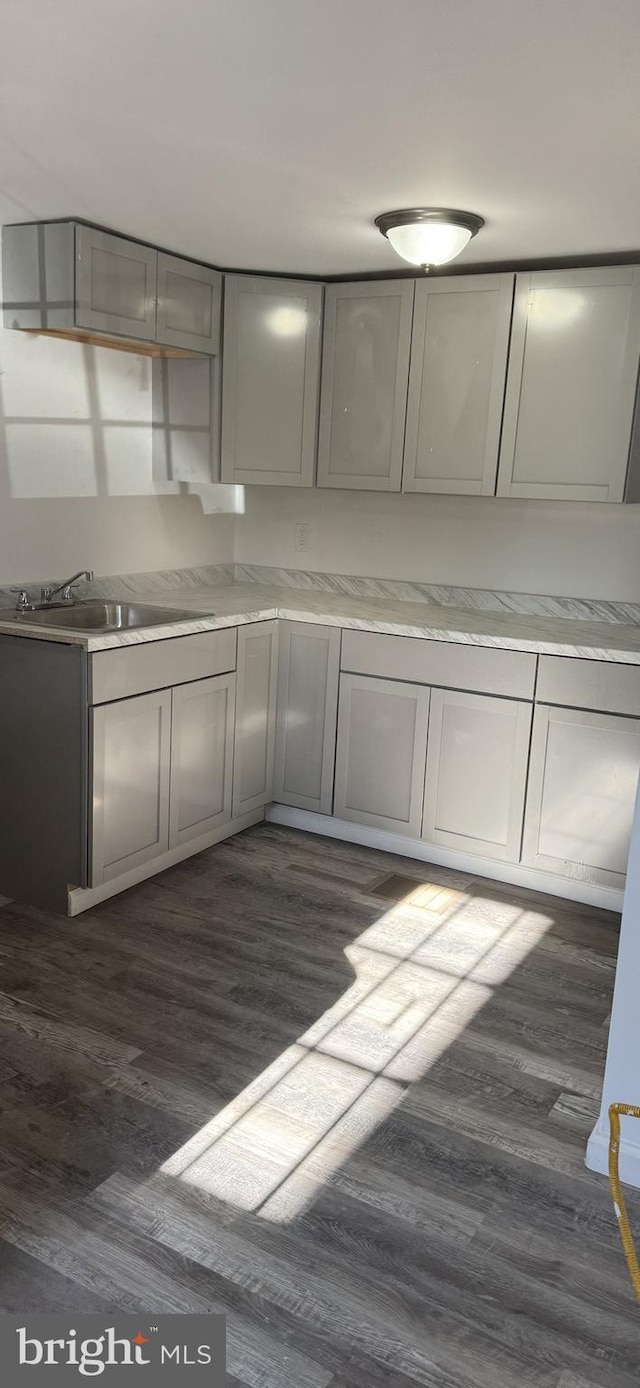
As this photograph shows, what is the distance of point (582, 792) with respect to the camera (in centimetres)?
336

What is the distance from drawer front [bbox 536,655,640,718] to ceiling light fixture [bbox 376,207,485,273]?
4.29 feet

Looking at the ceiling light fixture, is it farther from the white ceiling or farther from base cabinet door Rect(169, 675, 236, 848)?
base cabinet door Rect(169, 675, 236, 848)

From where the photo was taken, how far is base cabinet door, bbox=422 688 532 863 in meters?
3.47

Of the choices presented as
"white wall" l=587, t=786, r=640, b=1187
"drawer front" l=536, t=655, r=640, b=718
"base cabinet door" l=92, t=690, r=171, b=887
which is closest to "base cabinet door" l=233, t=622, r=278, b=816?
"base cabinet door" l=92, t=690, r=171, b=887

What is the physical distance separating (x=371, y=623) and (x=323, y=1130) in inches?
75.4

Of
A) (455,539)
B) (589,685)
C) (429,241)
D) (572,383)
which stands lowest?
(589,685)

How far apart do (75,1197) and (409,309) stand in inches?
122

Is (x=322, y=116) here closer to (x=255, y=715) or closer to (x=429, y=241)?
(x=429, y=241)

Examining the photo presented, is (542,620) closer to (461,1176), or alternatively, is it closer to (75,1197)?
(461,1176)

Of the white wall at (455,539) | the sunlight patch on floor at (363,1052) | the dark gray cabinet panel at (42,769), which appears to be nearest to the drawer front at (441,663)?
the white wall at (455,539)

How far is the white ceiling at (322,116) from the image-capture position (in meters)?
1.76

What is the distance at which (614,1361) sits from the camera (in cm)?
166

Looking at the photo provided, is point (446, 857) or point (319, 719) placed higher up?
point (319, 719)

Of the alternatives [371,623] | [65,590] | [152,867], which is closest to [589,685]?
[371,623]
